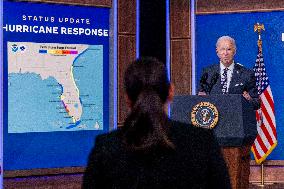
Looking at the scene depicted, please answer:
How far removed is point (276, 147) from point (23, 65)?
326 centimetres

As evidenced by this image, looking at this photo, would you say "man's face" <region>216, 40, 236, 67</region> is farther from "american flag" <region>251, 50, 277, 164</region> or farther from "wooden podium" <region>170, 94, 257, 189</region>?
"american flag" <region>251, 50, 277, 164</region>

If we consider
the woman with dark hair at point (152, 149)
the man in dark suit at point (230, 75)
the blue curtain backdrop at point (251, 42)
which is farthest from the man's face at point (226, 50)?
the woman with dark hair at point (152, 149)

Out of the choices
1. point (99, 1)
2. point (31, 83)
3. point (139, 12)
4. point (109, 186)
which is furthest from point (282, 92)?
point (109, 186)

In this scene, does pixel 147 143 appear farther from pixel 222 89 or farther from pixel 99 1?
pixel 99 1

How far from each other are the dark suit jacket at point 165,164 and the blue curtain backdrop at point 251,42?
576 cm

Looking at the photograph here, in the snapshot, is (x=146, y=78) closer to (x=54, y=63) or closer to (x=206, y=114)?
(x=206, y=114)

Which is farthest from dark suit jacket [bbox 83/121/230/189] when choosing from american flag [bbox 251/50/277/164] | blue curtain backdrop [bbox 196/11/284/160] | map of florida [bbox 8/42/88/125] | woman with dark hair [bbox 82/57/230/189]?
blue curtain backdrop [bbox 196/11/284/160]

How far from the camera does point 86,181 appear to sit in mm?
1603

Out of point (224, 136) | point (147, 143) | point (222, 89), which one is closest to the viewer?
point (147, 143)

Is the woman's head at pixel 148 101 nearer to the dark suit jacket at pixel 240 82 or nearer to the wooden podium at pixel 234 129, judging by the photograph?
the wooden podium at pixel 234 129

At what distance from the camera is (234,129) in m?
3.74

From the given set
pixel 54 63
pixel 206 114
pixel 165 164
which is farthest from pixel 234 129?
pixel 54 63

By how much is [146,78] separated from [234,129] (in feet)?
7.60

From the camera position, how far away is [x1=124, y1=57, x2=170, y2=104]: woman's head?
1.51m
